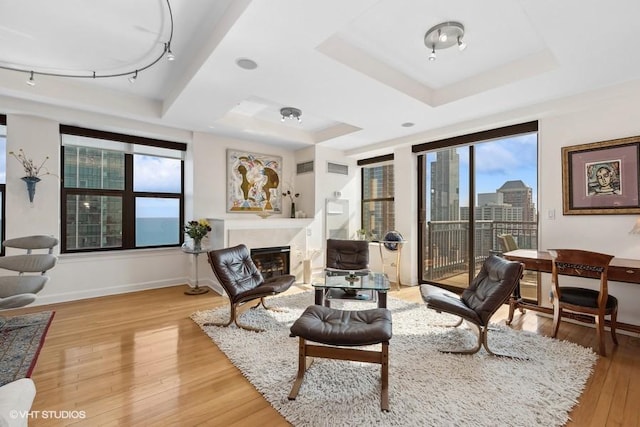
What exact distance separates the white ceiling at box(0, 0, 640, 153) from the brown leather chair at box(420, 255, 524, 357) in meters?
1.84

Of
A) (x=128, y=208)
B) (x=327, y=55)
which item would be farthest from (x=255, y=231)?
(x=327, y=55)

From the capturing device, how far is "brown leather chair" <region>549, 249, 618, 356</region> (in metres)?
2.57

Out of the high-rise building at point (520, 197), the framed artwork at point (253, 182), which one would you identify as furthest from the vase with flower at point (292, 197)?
the high-rise building at point (520, 197)

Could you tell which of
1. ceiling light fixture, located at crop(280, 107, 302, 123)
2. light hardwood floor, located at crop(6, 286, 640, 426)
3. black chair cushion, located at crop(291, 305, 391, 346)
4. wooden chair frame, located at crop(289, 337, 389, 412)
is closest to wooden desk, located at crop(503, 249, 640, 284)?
light hardwood floor, located at crop(6, 286, 640, 426)

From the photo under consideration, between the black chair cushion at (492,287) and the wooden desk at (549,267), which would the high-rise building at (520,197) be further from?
the black chair cushion at (492,287)

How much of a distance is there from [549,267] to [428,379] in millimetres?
1900

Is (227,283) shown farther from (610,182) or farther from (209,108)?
(610,182)

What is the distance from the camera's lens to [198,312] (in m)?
3.58

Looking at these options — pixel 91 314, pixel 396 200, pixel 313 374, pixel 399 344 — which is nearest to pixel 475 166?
pixel 396 200

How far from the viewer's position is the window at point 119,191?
4207 mm

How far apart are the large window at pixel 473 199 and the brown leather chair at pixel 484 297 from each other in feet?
4.43

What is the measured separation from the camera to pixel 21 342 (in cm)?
269

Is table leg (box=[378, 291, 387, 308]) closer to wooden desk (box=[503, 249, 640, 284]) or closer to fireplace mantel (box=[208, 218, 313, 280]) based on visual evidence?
wooden desk (box=[503, 249, 640, 284])

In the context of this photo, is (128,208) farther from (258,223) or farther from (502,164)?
(502,164)
